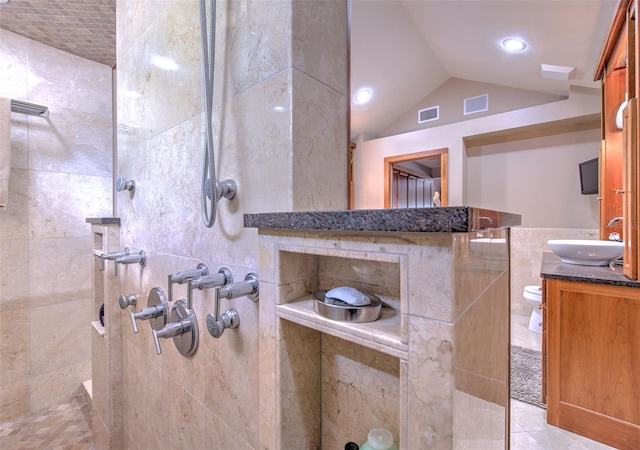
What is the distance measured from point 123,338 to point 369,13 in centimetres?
284

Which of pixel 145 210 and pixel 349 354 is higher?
pixel 145 210

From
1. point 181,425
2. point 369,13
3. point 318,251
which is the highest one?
point 369,13

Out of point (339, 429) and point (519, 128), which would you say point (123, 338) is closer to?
point (339, 429)

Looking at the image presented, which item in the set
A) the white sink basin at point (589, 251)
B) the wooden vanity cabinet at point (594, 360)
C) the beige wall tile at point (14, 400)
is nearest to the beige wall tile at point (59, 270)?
the beige wall tile at point (14, 400)

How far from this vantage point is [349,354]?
24.7 inches

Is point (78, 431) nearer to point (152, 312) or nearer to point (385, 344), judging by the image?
point (152, 312)

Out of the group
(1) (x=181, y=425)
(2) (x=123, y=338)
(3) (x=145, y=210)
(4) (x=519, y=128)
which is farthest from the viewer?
(4) (x=519, y=128)

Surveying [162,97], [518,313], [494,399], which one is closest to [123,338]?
[162,97]

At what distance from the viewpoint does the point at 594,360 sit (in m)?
1.50

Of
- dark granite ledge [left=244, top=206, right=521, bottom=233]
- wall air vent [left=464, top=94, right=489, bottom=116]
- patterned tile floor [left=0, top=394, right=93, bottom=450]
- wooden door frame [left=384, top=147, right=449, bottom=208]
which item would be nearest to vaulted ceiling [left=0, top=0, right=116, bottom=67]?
dark granite ledge [left=244, top=206, right=521, bottom=233]

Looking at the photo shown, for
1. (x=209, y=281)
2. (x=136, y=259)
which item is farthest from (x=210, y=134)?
(x=136, y=259)

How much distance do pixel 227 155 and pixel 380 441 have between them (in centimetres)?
77

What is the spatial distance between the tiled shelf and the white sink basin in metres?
1.94

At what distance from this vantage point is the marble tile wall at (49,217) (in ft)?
5.90
